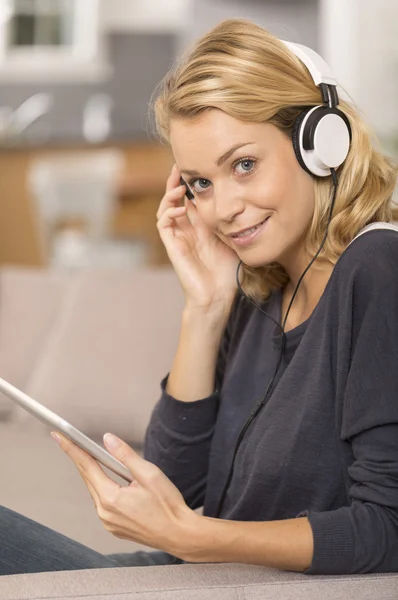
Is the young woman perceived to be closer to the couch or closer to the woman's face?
the woman's face

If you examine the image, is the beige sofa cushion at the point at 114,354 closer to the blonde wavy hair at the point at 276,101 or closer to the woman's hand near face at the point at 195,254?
the woman's hand near face at the point at 195,254

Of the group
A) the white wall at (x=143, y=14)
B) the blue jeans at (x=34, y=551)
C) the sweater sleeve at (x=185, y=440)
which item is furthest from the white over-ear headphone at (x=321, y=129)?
the white wall at (x=143, y=14)

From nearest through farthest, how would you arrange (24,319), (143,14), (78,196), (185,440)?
(185,440) → (24,319) → (78,196) → (143,14)

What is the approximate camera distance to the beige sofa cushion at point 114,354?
2.00m

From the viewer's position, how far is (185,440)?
4.47 ft

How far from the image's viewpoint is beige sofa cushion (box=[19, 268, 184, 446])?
200cm

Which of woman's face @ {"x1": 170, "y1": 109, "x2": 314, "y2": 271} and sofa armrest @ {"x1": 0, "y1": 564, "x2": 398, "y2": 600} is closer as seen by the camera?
sofa armrest @ {"x1": 0, "y1": 564, "x2": 398, "y2": 600}

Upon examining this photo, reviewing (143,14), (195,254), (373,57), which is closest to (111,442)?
(195,254)

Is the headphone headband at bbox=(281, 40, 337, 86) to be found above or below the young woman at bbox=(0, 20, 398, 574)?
above

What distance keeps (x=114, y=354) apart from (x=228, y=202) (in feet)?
3.13

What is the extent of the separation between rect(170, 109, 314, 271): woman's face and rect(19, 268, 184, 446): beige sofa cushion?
85 cm

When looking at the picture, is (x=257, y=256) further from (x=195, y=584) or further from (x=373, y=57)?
(x=373, y=57)

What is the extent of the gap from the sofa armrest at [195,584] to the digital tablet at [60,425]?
0.11m

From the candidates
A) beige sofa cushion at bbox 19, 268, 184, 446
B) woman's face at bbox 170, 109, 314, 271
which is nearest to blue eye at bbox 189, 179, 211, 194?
woman's face at bbox 170, 109, 314, 271
